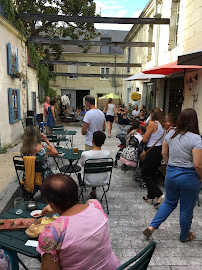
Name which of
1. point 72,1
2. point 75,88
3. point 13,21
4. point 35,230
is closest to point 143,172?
point 35,230

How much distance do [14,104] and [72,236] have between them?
8.46m

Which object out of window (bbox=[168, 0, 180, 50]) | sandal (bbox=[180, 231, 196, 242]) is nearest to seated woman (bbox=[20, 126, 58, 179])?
sandal (bbox=[180, 231, 196, 242])

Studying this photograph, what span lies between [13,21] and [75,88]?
15440mm

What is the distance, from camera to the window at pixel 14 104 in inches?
326

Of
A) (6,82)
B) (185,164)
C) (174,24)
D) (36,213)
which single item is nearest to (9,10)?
(6,82)

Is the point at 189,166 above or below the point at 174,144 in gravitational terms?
below

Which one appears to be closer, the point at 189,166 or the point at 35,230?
the point at 35,230

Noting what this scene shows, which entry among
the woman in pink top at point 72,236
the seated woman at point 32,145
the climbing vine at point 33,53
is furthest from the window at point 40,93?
the woman in pink top at point 72,236

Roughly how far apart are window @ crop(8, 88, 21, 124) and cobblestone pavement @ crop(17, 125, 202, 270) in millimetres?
5453

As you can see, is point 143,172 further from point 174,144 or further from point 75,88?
point 75,88

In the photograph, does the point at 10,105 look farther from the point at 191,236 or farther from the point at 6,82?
the point at 191,236

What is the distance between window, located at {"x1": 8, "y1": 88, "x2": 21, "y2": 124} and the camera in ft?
27.1

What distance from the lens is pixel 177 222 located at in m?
3.43

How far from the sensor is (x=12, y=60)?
8.52m
